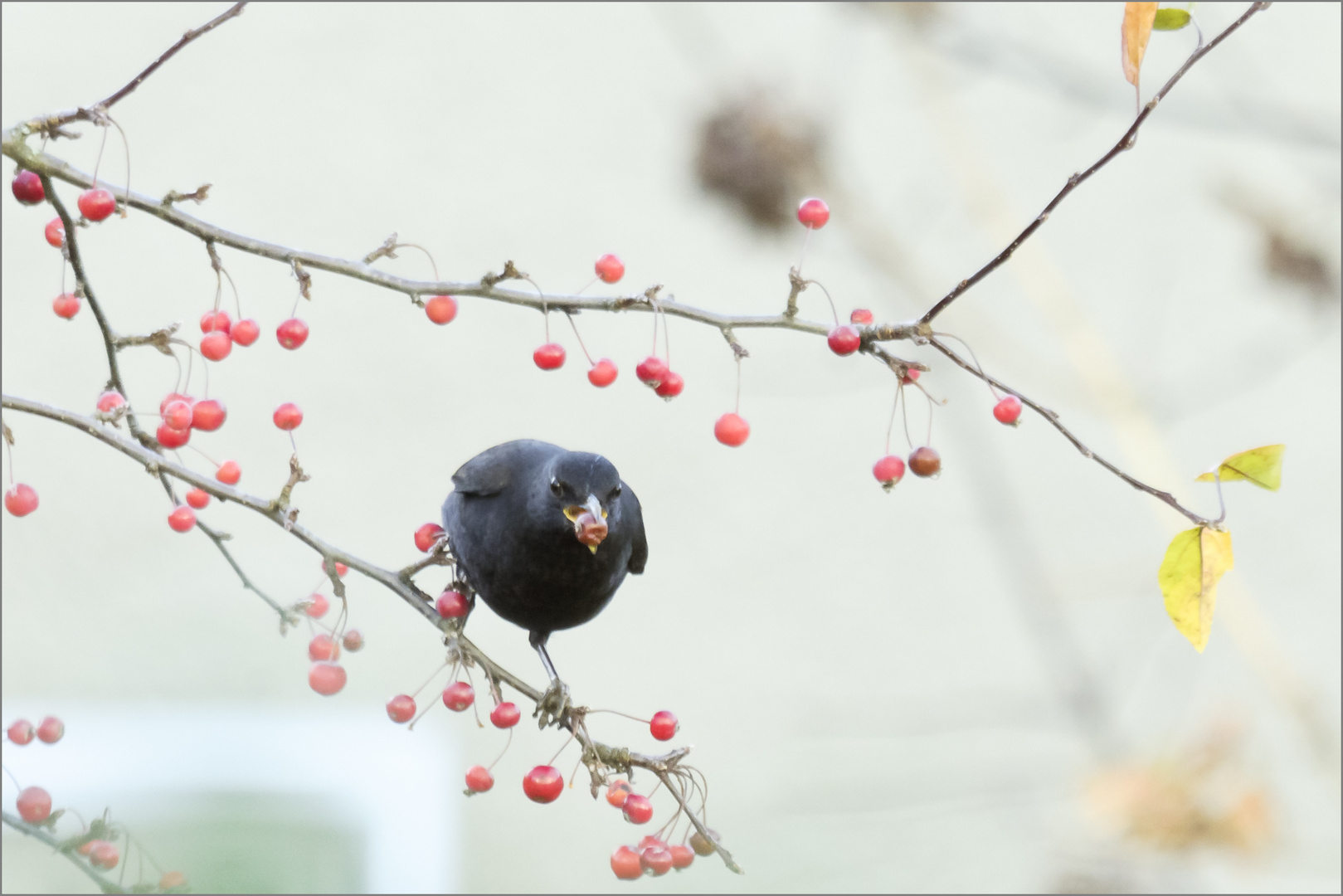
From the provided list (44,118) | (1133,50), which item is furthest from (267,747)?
(1133,50)

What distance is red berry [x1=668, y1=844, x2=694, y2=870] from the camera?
36.7 inches

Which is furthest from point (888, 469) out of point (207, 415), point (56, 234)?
point (56, 234)

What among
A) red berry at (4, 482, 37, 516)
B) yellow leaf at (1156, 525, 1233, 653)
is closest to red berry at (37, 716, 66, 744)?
red berry at (4, 482, 37, 516)

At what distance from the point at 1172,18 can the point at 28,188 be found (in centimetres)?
82

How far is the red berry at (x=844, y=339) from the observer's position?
0.80 metres

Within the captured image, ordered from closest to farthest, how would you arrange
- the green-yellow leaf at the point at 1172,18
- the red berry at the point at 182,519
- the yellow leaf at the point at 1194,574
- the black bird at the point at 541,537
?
the yellow leaf at the point at 1194,574
the green-yellow leaf at the point at 1172,18
the red berry at the point at 182,519
the black bird at the point at 541,537

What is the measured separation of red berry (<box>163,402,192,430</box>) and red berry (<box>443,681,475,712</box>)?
0.92 feet

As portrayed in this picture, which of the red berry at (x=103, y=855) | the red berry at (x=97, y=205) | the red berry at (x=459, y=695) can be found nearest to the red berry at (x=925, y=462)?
the red berry at (x=459, y=695)

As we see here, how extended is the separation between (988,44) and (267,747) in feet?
6.59

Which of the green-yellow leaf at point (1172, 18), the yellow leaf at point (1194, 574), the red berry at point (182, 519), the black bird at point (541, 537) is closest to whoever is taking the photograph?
the yellow leaf at point (1194, 574)

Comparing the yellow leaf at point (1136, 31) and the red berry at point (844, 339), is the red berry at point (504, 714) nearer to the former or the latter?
the red berry at point (844, 339)

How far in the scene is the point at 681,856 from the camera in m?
0.94

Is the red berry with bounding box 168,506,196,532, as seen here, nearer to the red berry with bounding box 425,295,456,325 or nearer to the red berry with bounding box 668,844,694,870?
the red berry with bounding box 425,295,456,325

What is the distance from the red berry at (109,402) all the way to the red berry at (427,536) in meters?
0.40
